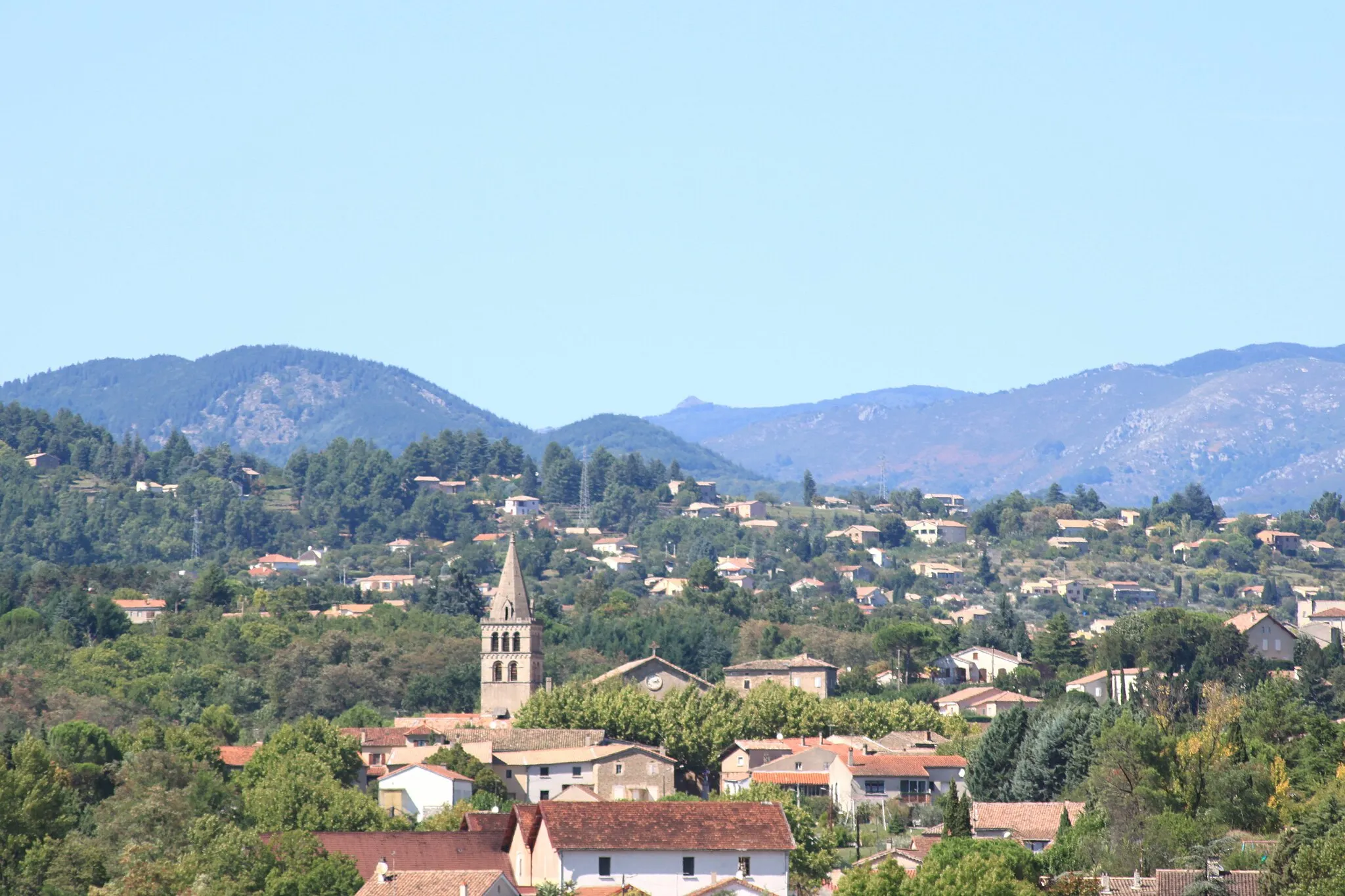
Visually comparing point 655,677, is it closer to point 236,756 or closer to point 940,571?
point 236,756

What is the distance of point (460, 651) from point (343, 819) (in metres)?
46.8

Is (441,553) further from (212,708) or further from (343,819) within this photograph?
(343,819)

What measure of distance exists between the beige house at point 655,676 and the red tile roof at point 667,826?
3870cm

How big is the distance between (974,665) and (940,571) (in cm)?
7342

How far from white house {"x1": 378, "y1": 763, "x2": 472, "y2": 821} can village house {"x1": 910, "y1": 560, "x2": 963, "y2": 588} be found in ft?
383

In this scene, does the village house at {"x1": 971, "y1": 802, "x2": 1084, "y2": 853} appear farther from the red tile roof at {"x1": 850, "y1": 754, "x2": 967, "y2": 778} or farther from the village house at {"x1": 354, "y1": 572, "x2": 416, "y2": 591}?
the village house at {"x1": 354, "y1": 572, "x2": 416, "y2": 591}

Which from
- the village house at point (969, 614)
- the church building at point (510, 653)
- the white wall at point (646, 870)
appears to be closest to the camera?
the white wall at point (646, 870)

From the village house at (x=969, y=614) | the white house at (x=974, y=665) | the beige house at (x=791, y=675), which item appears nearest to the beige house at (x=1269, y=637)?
the white house at (x=974, y=665)

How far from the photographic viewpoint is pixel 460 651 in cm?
10706

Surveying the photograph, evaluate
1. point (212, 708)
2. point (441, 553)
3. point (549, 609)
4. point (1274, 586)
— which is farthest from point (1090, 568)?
point (212, 708)

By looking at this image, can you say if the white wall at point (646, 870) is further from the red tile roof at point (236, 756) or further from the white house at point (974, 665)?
the white house at point (974, 665)

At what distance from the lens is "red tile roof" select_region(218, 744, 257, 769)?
71131 millimetres

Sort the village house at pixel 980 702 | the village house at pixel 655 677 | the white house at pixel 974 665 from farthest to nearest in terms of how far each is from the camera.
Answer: the white house at pixel 974 665, the village house at pixel 980 702, the village house at pixel 655 677

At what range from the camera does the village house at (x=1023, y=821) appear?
198ft
